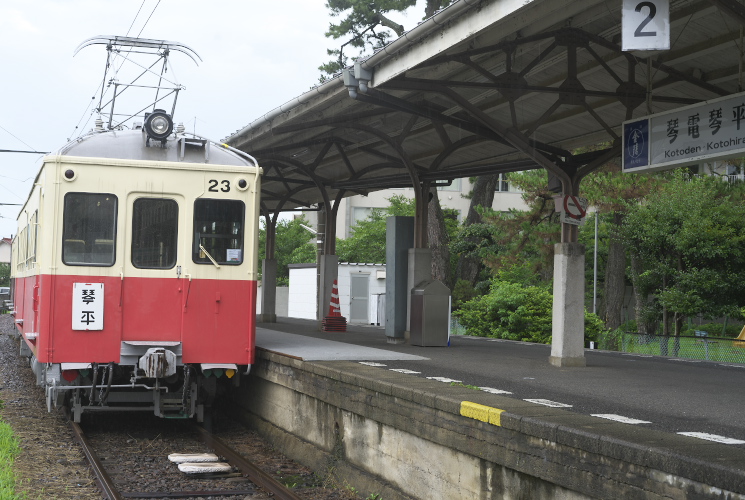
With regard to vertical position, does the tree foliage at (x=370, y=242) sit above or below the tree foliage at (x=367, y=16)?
below

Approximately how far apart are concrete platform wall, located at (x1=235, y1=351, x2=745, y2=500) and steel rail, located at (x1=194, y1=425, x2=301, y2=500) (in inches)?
26.1

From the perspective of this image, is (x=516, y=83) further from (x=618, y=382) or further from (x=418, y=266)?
(x=418, y=266)

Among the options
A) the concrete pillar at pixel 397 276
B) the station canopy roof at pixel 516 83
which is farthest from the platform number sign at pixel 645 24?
the concrete pillar at pixel 397 276

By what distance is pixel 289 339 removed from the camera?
14.7 meters

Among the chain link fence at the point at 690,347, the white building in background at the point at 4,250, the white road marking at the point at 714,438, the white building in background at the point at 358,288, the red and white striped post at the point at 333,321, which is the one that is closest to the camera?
the white road marking at the point at 714,438

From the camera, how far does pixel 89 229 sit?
9.64 m

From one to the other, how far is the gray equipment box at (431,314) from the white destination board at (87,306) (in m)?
6.06

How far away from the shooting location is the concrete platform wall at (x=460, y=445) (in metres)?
4.53

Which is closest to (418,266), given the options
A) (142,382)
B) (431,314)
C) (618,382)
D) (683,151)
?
(431,314)

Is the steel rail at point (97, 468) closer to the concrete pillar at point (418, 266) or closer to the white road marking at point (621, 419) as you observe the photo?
the white road marking at point (621, 419)

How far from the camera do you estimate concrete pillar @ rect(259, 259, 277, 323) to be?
23.1 meters

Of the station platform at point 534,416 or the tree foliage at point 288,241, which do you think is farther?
the tree foliage at point 288,241

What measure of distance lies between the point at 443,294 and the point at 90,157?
658cm

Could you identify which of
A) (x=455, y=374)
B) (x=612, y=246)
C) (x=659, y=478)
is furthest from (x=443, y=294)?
(x=612, y=246)
